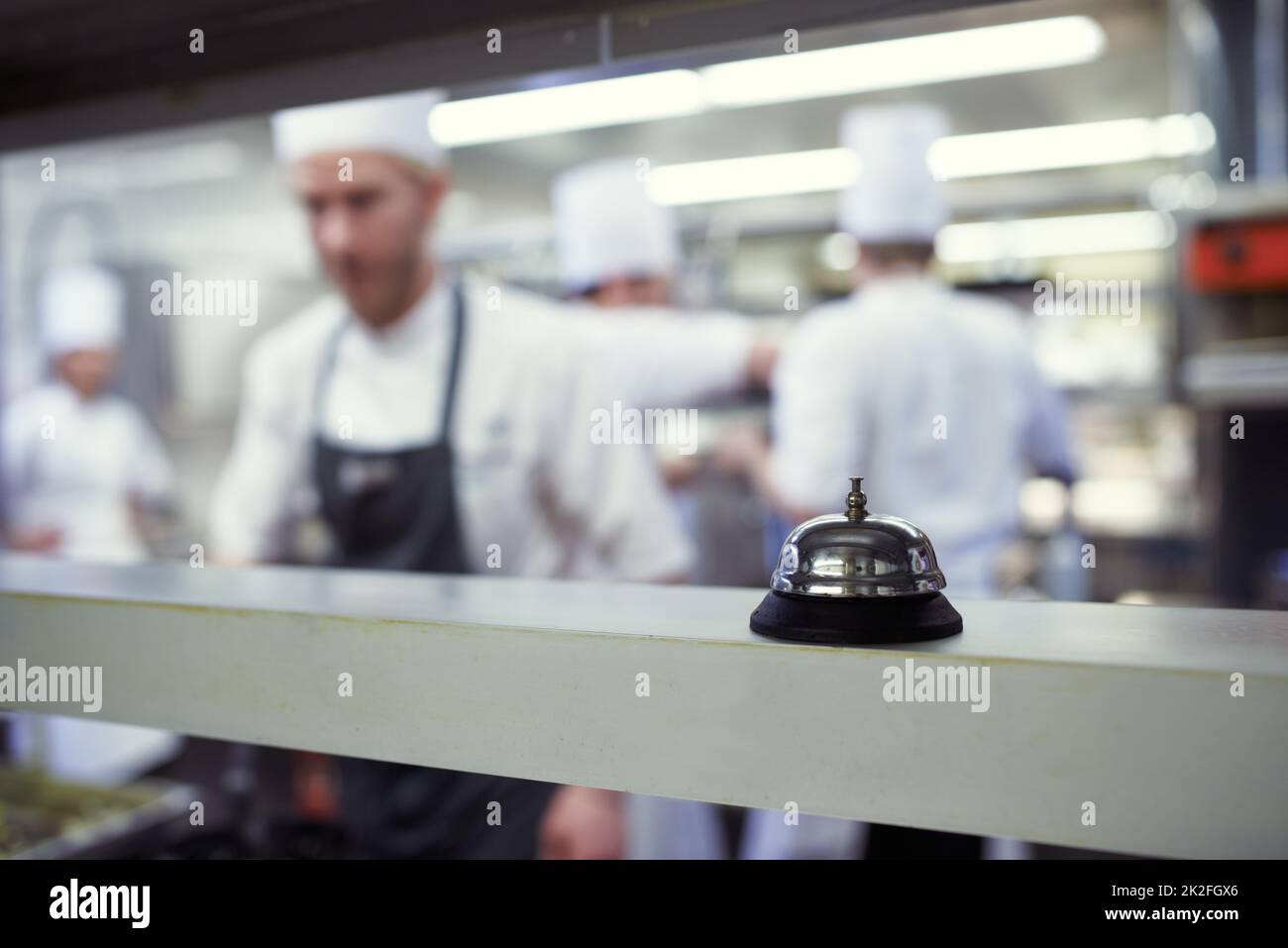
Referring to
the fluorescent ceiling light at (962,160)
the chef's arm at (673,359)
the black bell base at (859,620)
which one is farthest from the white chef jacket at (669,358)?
the fluorescent ceiling light at (962,160)

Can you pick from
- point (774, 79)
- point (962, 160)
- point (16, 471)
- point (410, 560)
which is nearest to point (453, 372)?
point (410, 560)

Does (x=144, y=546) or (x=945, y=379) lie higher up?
(x=945, y=379)

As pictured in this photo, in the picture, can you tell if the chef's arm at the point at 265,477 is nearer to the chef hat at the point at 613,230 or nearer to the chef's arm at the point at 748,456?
the chef hat at the point at 613,230

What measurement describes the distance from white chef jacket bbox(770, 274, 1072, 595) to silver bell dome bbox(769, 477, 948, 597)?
70.3 inches

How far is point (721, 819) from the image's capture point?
9.29 feet

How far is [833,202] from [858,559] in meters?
5.63

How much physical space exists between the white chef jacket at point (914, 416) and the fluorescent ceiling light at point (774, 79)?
2.64 ft

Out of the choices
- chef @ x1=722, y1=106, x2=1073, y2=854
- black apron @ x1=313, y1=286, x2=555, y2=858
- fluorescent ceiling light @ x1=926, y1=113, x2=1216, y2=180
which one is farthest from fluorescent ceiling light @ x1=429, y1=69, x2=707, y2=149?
black apron @ x1=313, y1=286, x2=555, y2=858

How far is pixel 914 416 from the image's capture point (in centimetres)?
240

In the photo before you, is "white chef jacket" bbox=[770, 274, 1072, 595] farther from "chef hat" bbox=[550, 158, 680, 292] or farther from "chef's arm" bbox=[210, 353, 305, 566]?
"chef's arm" bbox=[210, 353, 305, 566]

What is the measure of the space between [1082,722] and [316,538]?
2607 mm

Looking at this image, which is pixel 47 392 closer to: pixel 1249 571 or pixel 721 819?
pixel 721 819

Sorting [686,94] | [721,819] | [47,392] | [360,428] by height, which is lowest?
[721,819]

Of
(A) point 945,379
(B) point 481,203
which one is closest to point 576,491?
(A) point 945,379
